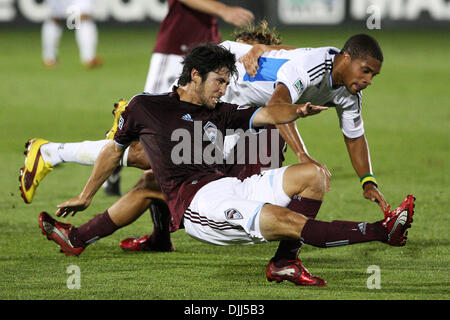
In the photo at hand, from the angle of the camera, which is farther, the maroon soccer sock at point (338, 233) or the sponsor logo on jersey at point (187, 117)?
the sponsor logo on jersey at point (187, 117)

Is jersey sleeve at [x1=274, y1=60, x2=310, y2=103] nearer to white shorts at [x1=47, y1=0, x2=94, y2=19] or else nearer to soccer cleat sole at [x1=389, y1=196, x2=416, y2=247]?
soccer cleat sole at [x1=389, y1=196, x2=416, y2=247]

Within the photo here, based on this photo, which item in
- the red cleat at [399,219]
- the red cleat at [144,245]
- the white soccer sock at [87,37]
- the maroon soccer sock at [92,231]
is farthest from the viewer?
the white soccer sock at [87,37]

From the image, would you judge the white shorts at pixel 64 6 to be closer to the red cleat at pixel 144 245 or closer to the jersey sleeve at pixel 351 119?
the red cleat at pixel 144 245

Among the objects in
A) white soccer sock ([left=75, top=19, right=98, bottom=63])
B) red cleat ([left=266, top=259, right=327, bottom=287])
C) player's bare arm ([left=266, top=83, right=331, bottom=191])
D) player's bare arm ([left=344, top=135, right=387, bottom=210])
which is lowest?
red cleat ([left=266, top=259, right=327, bottom=287])

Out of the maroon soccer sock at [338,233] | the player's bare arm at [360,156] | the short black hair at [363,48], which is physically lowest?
the maroon soccer sock at [338,233]

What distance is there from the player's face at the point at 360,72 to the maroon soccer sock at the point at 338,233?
119cm

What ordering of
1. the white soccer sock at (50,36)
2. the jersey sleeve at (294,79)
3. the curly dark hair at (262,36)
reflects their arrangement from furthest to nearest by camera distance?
the white soccer sock at (50,36)
the curly dark hair at (262,36)
the jersey sleeve at (294,79)

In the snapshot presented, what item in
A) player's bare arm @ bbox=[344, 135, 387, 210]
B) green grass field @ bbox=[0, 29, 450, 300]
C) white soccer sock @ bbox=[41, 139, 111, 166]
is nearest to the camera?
green grass field @ bbox=[0, 29, 450, 300]

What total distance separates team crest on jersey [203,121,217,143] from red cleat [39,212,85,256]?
4.56ft

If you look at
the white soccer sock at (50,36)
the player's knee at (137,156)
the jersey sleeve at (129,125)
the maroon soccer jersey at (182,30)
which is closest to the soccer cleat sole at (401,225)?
the jersey sleeve at (129,125)

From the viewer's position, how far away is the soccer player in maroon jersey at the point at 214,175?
461 cm

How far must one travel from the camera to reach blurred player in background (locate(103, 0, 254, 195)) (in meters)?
7.58

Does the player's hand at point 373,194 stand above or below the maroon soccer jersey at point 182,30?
below

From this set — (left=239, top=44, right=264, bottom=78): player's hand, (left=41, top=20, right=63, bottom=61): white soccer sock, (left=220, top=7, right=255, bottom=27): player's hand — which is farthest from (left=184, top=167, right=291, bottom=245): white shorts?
(left=41, top=20, right=63, bottom=61): white soccer sock
